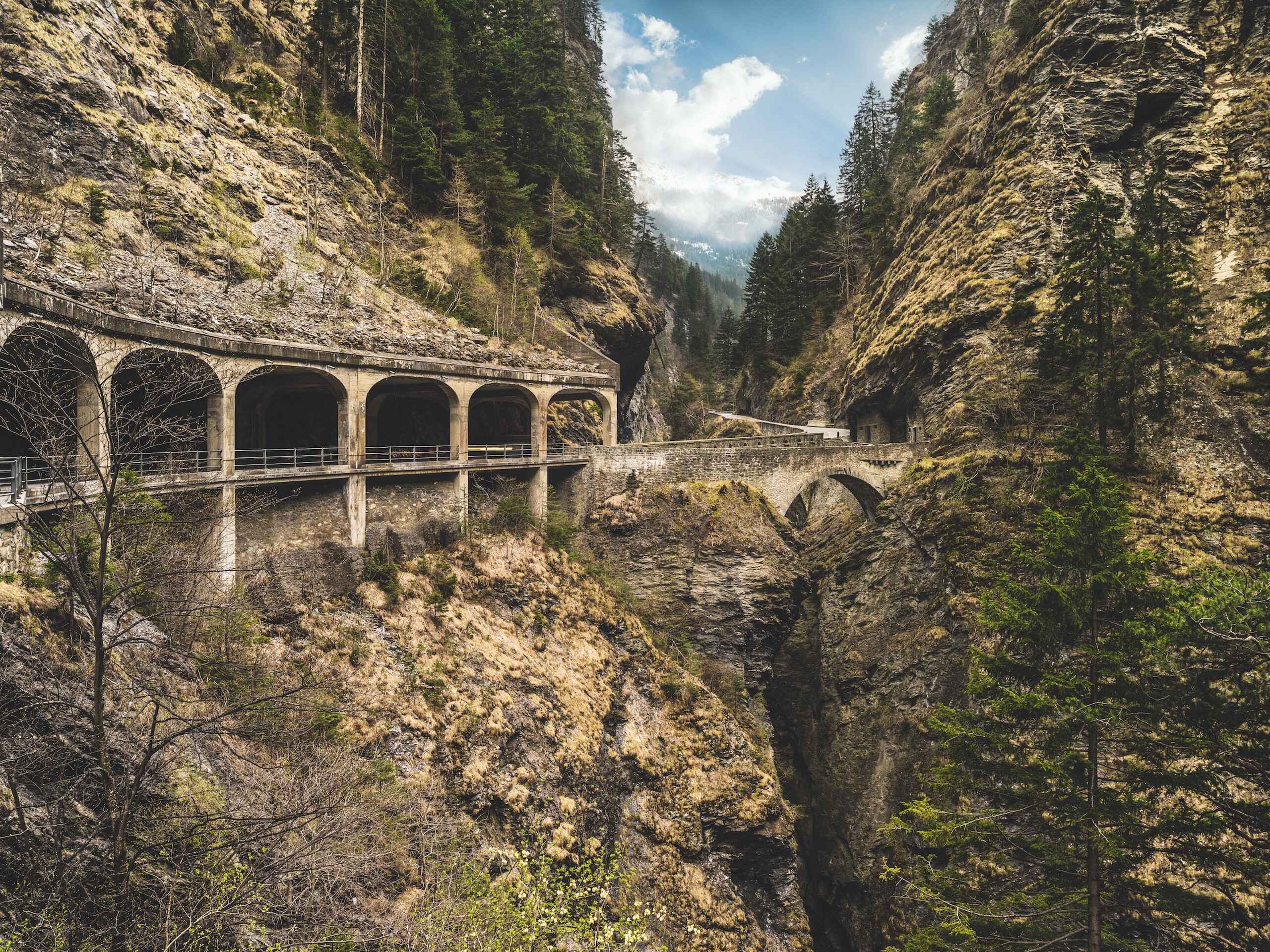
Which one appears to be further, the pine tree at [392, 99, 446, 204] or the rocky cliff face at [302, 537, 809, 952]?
the pine tree at [392, 99, 446, 204]

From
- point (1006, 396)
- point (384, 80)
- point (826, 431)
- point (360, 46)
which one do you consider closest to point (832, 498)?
point (826, 431)

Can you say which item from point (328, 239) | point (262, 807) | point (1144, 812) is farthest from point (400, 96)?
point (1144, 812)

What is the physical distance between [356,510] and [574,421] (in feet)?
52.2

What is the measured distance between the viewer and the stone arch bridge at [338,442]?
41.6ft

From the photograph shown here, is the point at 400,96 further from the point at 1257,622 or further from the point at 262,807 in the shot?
the point at 1257,622

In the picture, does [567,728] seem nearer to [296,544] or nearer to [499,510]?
[499,510]

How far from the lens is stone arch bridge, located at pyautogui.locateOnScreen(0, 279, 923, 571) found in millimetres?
12680

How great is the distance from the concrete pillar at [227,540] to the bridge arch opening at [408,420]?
8.52 m

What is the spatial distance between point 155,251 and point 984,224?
3657 cm

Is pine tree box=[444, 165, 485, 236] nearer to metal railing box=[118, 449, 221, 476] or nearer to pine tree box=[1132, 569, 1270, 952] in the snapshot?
metal railing box=[118, 449, 221, 476]

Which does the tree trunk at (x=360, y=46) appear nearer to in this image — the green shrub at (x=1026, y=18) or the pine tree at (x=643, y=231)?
the pine tree at (x=643, y=231)

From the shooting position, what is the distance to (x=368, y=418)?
87.0 ft

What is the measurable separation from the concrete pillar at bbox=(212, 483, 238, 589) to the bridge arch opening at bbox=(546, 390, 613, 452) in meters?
15.9

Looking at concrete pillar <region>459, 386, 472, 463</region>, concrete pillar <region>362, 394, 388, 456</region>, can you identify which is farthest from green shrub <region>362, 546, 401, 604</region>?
concrete pillar <region>362, 394, 388, 456</region>
